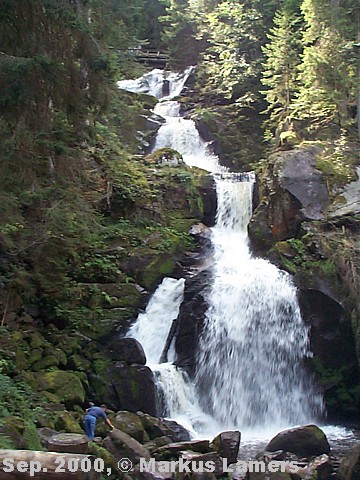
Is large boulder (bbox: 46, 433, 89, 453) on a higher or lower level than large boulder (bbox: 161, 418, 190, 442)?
higher

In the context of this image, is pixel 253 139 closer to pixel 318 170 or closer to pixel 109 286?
pixel 318 170

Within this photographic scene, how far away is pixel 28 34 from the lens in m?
7.41

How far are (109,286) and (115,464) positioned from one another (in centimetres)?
596

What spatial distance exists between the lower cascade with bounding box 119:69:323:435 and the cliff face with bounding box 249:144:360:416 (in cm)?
39

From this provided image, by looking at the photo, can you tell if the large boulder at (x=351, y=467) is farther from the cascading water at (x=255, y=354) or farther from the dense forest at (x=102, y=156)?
the dense forest at (x=102, y=156)

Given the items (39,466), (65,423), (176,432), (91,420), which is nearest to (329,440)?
(176,432)

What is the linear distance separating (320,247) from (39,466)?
37.1ft

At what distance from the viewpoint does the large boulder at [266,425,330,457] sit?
908 cm

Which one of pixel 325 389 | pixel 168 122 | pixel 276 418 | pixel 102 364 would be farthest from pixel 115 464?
pixel 168 122

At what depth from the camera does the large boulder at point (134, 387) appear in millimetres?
10758

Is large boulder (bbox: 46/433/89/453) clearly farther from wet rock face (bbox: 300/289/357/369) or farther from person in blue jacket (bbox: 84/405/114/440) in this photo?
wet rock face (bbox: 300/289/357/369)

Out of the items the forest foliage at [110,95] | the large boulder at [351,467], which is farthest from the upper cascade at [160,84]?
the large boulder at [351,467]

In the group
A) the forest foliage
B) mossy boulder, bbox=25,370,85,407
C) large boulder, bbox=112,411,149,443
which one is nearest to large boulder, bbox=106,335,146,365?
mossy boulder, bbox=25,370,85,407

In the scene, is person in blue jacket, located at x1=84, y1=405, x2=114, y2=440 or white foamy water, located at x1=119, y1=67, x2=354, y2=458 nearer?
person in blue jacket, located at x1=84, y1=405, x2=114, y2=440
